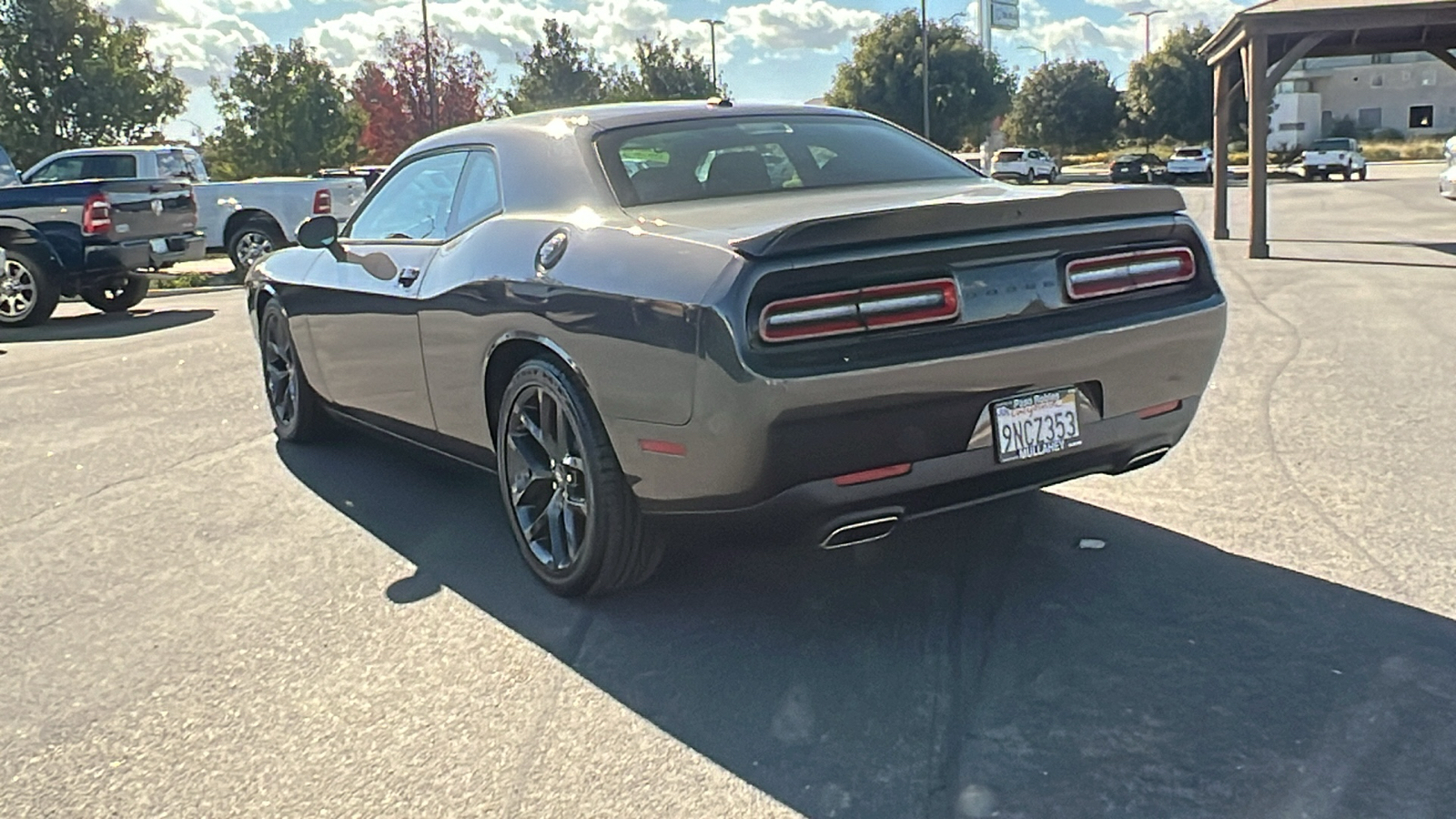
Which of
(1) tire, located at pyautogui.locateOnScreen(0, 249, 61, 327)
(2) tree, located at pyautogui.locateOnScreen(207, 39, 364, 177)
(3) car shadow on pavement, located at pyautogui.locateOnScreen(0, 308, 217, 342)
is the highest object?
(2) tree, located at pyautogui.locateOnScreen(207, 39, 364, 177)

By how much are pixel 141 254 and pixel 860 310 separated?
11.3 meters

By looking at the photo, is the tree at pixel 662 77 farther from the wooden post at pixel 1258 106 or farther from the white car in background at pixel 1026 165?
the wooden post at pixel 1258 106

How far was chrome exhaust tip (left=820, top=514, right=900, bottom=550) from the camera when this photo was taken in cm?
344

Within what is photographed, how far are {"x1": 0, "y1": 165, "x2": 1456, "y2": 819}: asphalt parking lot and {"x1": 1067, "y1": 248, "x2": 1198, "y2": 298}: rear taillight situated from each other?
89 centimetres

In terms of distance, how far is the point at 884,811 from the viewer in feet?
8.86

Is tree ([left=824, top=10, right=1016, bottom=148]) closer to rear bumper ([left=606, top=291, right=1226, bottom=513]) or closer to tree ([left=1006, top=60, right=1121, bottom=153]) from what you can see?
tree ([left=1006, top=60, right=1121, bottom=153])

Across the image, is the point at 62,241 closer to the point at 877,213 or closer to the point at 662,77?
the point at 877,213

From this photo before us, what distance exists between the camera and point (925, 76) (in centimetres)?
5203

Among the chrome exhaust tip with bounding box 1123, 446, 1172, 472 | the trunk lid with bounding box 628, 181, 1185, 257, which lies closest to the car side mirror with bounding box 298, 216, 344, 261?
the trunk lid with bounding box 628, 181, 1185, 257

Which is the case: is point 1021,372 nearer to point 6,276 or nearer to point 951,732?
point 951,732

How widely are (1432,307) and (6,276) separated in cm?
1228

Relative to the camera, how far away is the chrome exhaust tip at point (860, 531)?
3443mm

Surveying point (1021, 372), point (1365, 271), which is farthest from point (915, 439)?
point (1365, 271)

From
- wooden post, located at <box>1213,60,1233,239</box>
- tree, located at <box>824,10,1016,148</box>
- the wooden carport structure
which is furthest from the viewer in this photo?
tree, located at <box>824,10,1016,148</box>
